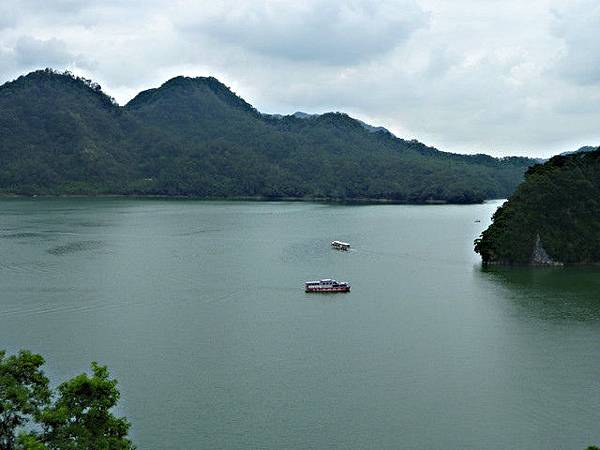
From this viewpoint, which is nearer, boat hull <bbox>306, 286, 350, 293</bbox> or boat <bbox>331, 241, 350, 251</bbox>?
boat hull <bbox>306, 286, 350, 293</bbox>

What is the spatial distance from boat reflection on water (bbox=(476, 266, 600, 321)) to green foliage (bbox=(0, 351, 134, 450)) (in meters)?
41.4

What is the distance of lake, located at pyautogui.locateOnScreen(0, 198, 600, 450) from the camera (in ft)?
103

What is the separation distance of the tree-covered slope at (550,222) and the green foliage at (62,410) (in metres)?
66.0

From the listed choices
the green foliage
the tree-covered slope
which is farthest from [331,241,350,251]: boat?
the green foliage

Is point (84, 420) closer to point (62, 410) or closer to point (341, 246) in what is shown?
point (62, 410)

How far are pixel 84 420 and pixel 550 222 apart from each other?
72341mm

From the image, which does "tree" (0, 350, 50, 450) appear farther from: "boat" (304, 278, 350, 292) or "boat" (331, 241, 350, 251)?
"boat" (331, 241, 350, 251)

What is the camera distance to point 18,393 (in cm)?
1997

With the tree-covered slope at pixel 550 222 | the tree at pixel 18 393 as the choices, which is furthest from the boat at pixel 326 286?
the tree at pixel 18 393

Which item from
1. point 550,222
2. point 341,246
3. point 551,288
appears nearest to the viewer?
point 551,288

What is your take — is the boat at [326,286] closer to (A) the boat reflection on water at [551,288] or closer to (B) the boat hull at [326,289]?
(B) the boat hull at [326,289]

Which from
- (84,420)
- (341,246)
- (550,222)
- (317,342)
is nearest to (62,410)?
(84,420)

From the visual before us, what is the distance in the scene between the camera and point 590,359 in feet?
136

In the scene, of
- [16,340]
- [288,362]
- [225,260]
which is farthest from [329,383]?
[225,260]
